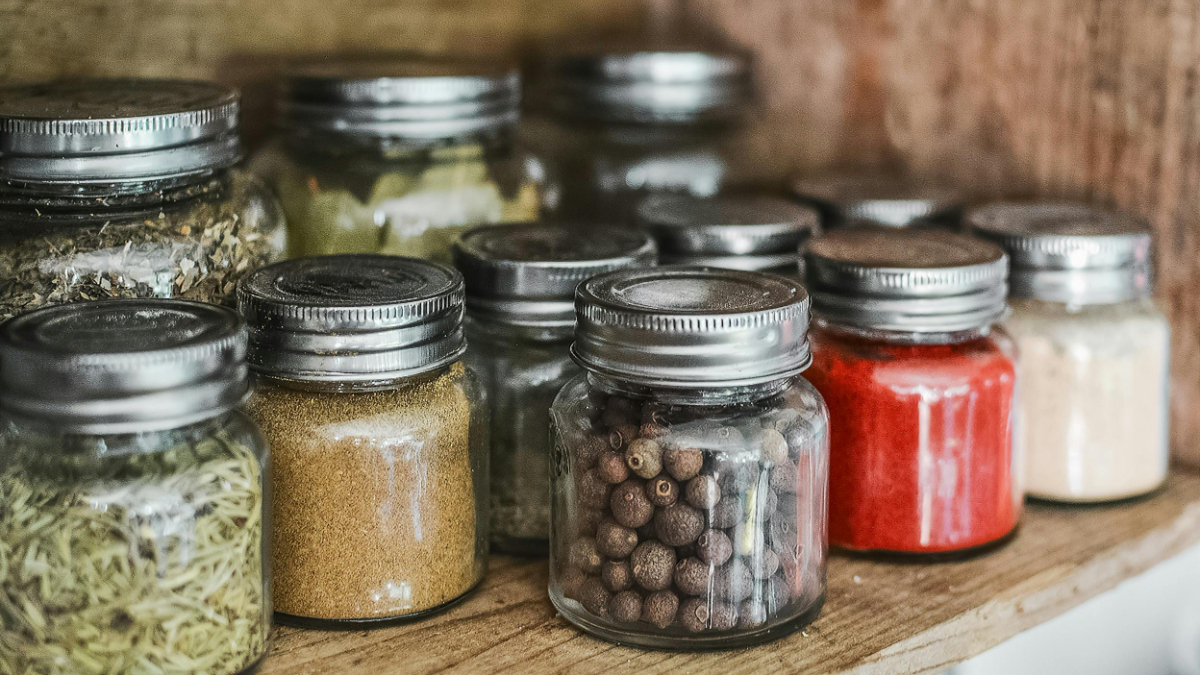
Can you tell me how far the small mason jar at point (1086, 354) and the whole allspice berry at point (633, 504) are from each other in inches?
16.2

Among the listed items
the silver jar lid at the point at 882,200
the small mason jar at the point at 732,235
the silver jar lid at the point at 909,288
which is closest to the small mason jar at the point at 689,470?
the silver jar lid at the point at 909,288

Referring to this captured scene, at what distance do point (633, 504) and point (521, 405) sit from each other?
0.20m

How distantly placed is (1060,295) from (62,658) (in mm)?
829

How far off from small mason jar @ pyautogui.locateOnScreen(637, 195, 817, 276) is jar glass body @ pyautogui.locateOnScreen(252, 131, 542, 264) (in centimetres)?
15

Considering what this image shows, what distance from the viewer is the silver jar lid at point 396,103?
3.49 feet

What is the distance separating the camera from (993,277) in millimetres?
993

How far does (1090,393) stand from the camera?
1.10m

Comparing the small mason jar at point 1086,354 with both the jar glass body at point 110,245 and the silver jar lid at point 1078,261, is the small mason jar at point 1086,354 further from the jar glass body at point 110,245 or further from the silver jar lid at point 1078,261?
the jar glass body at point 110,245

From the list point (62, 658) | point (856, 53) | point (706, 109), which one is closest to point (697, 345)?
point (62, 658)

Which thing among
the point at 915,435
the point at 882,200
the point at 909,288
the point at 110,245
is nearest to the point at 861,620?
the point at 915,435

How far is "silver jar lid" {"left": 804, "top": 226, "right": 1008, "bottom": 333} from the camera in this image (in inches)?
38.2

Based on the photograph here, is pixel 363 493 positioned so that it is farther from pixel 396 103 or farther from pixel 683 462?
pixel 396 103

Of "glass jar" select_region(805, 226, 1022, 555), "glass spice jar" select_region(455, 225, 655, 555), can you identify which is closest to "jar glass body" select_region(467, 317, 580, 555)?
"glass spice jar" select_region(455, 225, 655, 555)

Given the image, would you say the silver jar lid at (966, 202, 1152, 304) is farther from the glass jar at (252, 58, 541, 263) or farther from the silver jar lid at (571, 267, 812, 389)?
the glass jar at (252, 58, 541, 263)
